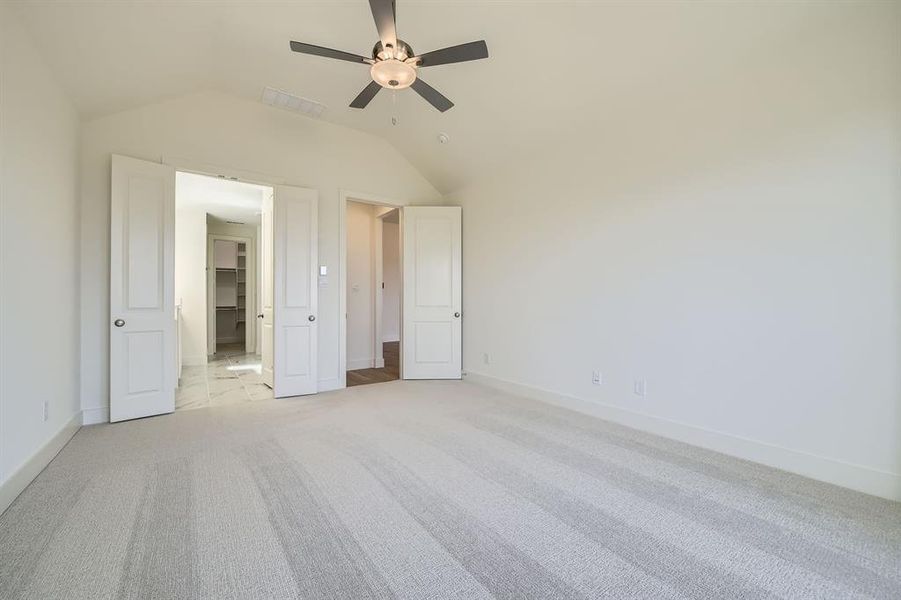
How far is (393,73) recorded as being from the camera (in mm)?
2486

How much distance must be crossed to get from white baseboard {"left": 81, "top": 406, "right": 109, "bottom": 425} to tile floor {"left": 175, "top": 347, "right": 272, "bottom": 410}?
58 centimetres

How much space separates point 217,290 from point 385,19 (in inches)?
348

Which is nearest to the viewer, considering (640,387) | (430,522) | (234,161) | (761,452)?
(430,522)

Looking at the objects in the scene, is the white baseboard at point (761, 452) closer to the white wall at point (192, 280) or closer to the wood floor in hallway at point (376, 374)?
the wood floor in hallway at point (376, 374)

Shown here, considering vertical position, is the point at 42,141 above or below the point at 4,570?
above

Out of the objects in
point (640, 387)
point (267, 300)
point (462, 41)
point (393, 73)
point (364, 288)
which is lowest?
point (640, 387)

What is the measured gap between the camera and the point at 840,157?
7.74 feet

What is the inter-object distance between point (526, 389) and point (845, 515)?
2.72 m

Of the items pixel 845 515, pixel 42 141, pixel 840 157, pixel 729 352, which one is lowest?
pixel 845 515

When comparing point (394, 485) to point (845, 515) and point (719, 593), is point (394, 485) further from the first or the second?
point (845, 515)

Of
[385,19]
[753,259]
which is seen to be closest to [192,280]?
[385,19]

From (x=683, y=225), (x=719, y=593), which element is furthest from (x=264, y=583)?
(x=683, y=225)

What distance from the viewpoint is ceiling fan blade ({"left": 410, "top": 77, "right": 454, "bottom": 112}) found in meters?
2.74

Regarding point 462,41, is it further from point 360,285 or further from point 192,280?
point 192,280
